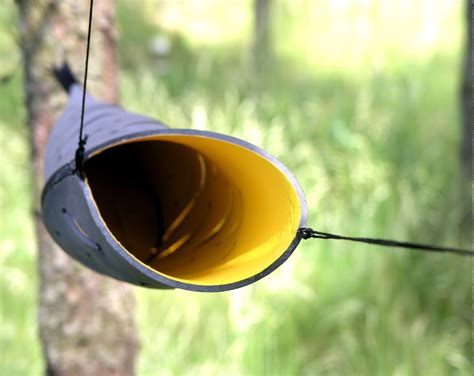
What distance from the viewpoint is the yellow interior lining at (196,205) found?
1.09m

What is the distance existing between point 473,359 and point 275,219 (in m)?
1.93

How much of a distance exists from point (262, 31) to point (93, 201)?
4174 mm

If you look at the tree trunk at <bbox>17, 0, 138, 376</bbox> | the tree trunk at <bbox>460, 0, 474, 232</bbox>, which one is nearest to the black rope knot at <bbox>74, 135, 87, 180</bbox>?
the tree trunk at <bbox>17, 0, 138, 376</bbox>

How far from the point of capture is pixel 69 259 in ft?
7.11

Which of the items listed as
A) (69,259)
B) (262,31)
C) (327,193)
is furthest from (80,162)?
(262,31)

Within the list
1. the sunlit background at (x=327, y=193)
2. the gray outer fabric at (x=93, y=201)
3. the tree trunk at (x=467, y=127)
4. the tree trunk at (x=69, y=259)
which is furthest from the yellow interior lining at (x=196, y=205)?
the tree trunk at (x=467, y=127)

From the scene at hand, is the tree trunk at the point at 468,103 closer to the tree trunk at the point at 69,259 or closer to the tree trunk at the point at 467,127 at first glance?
the tree trunk at the point at 467,127

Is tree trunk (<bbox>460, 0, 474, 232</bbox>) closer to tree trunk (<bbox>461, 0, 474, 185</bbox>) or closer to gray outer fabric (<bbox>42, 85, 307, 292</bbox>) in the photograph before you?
tree trunk (<bbox>461, 0, 474, 185</bbox>)

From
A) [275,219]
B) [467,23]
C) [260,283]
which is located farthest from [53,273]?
[467,23]

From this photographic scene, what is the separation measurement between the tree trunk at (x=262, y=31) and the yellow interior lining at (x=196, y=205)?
322 centimetres

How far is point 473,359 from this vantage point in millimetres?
2713

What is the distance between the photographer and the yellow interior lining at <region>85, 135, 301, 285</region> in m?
1.09

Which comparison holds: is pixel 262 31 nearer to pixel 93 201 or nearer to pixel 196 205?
pixel 196 205

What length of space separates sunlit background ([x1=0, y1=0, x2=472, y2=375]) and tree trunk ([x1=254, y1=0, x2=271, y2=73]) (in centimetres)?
7
